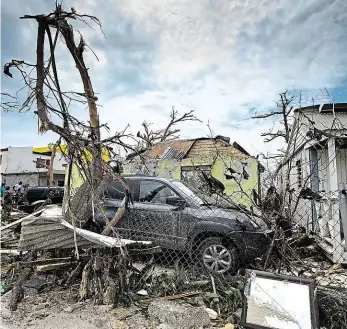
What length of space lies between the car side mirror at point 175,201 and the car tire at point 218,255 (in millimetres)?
917

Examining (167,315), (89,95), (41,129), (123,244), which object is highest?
(89,95)

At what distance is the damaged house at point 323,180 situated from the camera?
11.6 ft

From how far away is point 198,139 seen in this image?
2020 cm

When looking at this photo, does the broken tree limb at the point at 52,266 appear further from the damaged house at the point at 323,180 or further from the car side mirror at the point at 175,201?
the damaged house at the point at 323,180

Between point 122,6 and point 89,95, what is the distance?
5.45 ft

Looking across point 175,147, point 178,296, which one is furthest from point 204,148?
point 178,296

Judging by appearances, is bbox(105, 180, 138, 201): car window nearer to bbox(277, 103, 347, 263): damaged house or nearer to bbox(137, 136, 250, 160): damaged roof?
bbox(277, 103, 347, 263): damaged house

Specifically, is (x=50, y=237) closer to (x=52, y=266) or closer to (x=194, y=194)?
(x=52, y=266)

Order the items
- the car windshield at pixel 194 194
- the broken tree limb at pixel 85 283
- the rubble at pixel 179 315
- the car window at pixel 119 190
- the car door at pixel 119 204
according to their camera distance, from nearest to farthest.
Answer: the rubble at pixel 179 315
the broken tree limb at pixel 85 283
the car door at pixel 119 204
the car windshield at pixel 194 194
the car window at pixel 119 190

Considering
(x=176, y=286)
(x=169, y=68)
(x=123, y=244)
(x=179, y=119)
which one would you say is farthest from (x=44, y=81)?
(x=179, y=119)

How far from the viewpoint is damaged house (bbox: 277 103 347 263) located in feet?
11.6

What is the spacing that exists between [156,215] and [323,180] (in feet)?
12.3

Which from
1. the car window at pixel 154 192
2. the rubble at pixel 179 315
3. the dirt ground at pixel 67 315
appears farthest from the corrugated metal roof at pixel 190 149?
the rubble at pixel 179 315

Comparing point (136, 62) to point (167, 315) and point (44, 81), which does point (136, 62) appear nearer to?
point (44, 81)
